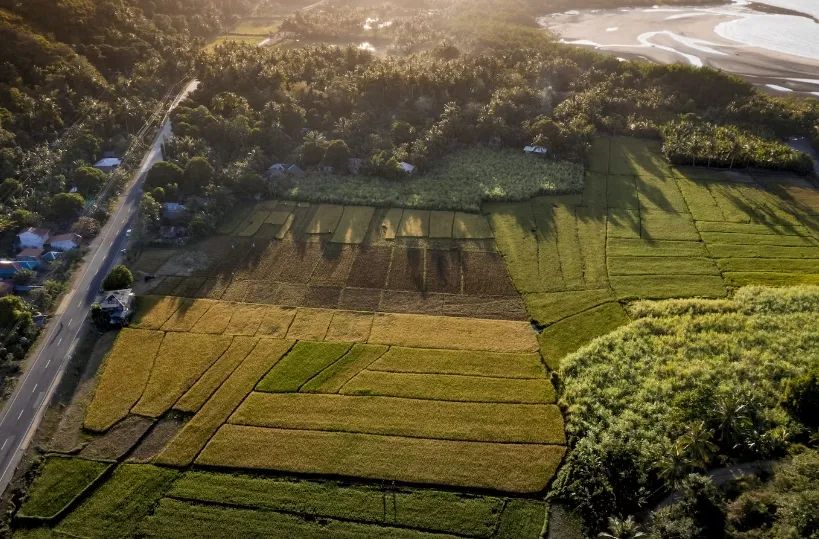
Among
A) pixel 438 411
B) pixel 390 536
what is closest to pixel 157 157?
pixel 438 411

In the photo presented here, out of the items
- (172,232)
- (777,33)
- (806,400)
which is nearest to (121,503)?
(172,232)

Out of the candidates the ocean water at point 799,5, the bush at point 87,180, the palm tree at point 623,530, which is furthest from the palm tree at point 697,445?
the ocean water at point 799,5

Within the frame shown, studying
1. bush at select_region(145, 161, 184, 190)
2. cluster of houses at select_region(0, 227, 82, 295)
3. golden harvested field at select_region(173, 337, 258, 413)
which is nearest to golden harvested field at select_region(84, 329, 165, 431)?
golden harvested field at select_region(173, 337, 258, 413)

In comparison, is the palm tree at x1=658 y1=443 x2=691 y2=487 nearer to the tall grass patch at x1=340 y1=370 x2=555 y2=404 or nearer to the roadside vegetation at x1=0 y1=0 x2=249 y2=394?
the tall grass patch at x1=340 y1=370 x2=555 y2=404

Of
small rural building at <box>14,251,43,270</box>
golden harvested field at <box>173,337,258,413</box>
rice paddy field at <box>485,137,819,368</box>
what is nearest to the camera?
golden harvested field at <box>173,337,258,413</box>

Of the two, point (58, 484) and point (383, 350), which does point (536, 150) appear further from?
point (58, 484)

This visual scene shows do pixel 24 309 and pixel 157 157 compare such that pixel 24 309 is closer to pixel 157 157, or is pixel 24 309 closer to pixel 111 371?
pixel 111 371
